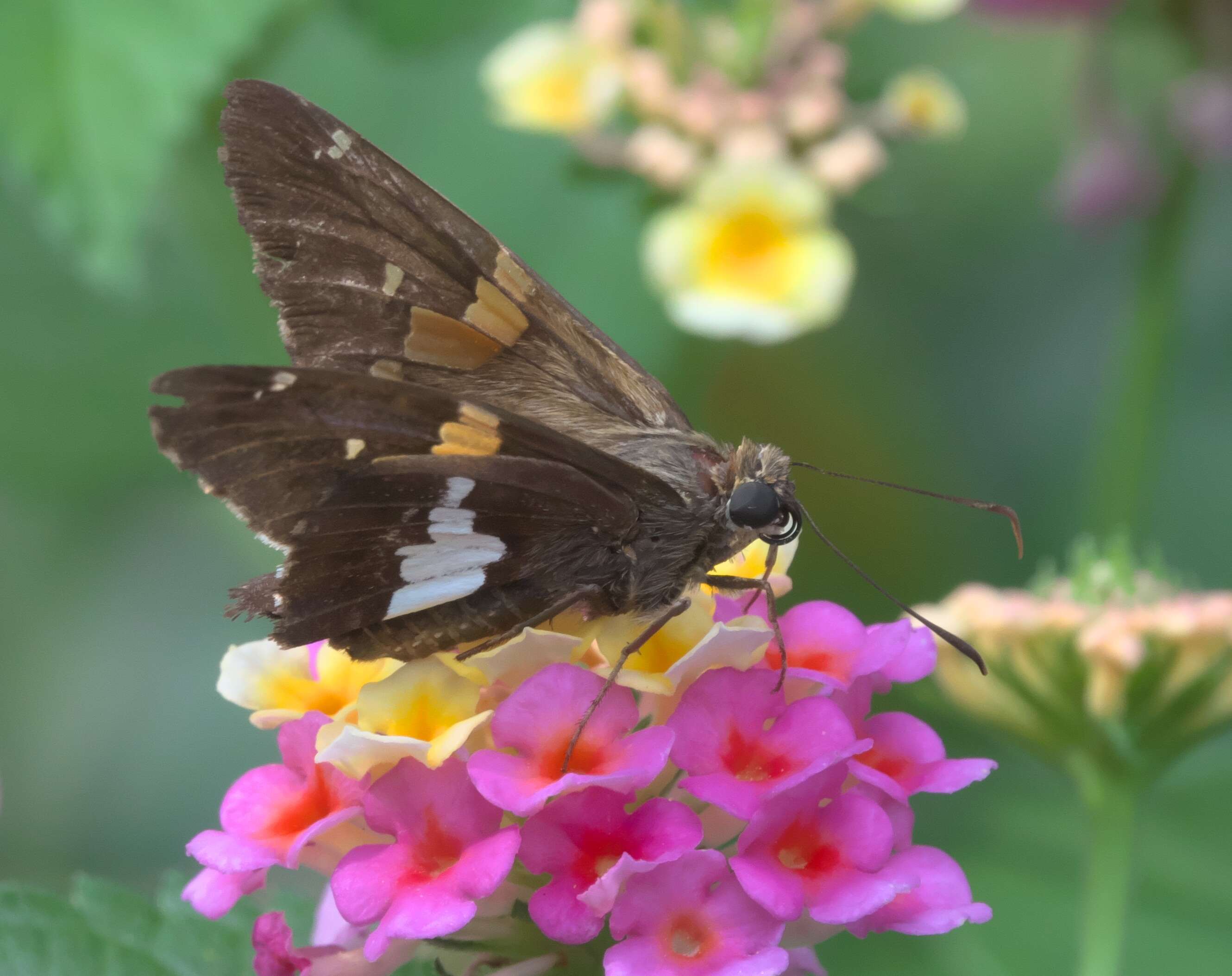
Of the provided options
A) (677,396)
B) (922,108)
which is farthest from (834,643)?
(922,108)

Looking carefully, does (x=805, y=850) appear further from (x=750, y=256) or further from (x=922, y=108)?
(x=922, y=108)

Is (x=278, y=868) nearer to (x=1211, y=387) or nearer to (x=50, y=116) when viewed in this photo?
(x=50, y=116)

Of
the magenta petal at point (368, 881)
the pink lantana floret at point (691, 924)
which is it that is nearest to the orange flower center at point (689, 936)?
the pink lantana floret at point (691, 924)

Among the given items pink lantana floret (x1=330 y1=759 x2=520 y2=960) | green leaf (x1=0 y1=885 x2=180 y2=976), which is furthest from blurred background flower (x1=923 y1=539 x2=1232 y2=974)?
green leaf (x1=0 y1=885 x2=180 y2=976)

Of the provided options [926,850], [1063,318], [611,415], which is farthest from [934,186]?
[926,850]

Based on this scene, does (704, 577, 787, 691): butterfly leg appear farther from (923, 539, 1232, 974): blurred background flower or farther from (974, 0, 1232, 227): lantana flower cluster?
(974, 0, 1232, 227): lantana flower cluster

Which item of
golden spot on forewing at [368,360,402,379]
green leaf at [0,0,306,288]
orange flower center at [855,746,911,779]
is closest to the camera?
orange flower center at [855,746,911,779]
